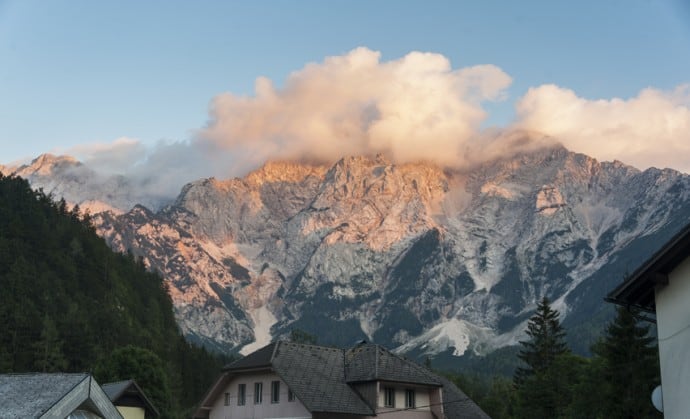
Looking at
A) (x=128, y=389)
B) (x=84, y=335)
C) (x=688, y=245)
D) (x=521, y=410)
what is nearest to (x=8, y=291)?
(x=84, y=335)

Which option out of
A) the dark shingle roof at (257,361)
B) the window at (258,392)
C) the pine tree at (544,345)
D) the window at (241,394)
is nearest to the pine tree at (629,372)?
the dark shingle roof at (257,361)

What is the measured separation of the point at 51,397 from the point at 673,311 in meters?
29.7

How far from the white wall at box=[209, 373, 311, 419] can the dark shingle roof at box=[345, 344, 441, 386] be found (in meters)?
5.66

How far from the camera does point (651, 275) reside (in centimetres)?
2606

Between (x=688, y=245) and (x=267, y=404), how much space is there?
4665 cm

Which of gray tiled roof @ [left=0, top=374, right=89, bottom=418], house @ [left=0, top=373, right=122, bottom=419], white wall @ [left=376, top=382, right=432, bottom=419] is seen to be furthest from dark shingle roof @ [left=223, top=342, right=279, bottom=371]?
gray tiled roof @ [left=0, top=374, right=89, bottom=418]

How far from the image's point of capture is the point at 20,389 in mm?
43562

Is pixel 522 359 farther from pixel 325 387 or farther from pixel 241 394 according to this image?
pixel 325 387

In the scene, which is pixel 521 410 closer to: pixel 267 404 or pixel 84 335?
pixel 267 404

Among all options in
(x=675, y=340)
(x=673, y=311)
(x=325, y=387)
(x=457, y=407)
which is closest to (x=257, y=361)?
(x=325, y=387)

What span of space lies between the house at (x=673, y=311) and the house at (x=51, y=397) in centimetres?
2809

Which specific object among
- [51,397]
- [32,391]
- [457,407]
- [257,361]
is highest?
[257,361]

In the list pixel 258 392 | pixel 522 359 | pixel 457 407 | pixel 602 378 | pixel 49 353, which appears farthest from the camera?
pixel 49 353

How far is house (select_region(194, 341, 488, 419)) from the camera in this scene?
213ft
